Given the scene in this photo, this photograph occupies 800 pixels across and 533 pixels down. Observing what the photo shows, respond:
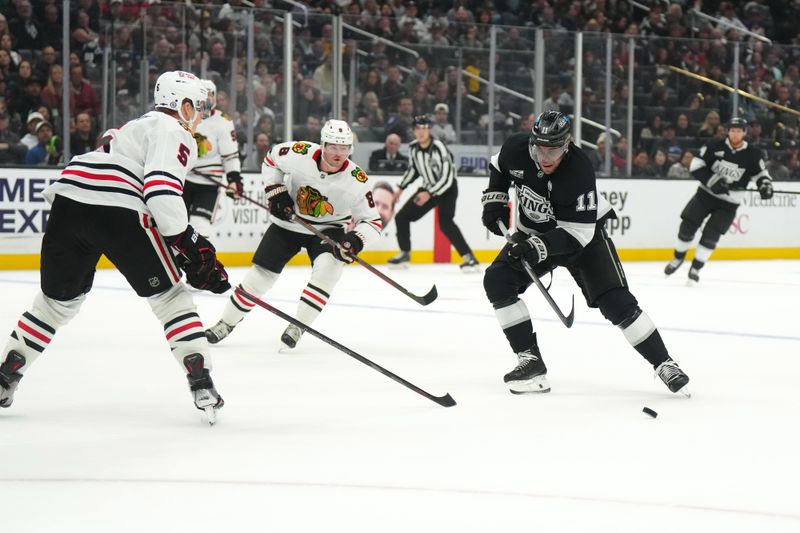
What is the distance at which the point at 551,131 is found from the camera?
416 cm

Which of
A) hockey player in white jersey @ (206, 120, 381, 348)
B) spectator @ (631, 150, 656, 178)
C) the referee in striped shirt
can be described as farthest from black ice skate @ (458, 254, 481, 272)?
hockey player in white jersey @ (206, 120, 381, 348)

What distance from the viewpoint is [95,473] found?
3016 millimetres

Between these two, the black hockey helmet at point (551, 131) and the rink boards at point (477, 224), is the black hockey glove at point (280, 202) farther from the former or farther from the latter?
the rink boards at point (477, 224)

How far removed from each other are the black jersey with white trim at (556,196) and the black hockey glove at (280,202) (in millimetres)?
1199

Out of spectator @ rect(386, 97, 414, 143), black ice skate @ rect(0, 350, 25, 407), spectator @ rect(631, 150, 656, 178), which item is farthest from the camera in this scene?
spectator @ rect(631, 150, 656, 178)

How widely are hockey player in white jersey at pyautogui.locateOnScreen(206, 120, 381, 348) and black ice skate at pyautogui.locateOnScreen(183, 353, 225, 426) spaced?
1719mm

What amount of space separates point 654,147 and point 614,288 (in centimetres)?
819

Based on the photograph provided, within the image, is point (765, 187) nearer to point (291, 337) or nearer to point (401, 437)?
point (291, 337)

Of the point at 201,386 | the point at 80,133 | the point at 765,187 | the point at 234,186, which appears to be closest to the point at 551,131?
the point at 201,386

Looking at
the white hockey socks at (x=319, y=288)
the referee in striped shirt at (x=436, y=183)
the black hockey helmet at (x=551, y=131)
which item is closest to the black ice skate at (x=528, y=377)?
the black hockey helmet at (x=551, y=131)

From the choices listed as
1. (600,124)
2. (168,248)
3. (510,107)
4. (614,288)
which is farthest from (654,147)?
(168,248)

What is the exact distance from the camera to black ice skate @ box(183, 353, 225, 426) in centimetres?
364

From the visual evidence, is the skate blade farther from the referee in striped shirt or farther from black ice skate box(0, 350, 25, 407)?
the referee in striped shirt

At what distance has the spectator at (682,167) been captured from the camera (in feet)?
40.3
